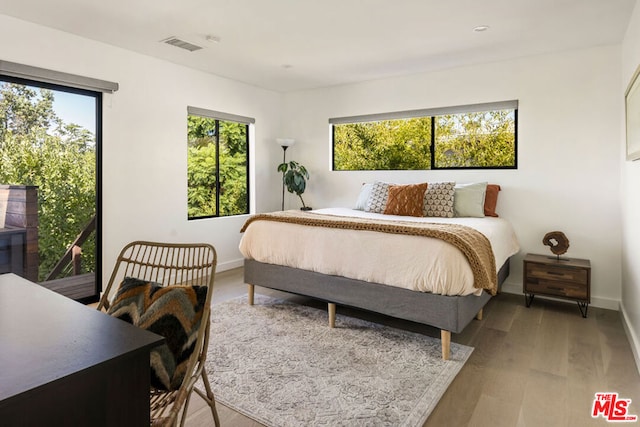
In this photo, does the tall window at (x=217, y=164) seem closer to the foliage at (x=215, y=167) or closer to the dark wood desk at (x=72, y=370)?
the foliage at (x=215, y=167)

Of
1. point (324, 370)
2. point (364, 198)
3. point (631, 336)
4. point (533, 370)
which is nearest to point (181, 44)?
point (364, 198)

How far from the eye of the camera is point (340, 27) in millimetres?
3242

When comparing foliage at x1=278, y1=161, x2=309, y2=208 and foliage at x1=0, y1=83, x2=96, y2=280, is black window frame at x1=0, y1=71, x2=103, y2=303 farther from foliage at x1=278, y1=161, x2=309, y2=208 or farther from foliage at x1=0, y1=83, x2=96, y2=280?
foliage at x1=278, y1=161, x2=309, y2=208

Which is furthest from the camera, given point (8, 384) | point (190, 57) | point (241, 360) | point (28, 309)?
point (190, 57)

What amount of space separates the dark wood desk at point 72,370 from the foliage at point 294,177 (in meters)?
4.18

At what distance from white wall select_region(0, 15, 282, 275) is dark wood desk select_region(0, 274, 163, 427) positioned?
293cm

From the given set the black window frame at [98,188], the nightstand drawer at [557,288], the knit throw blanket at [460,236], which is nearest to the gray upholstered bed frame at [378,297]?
the knit throw blanket at [460,236]

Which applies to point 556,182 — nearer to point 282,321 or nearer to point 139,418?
point 282,321

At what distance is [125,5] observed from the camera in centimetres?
284

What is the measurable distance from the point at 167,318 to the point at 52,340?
45cm

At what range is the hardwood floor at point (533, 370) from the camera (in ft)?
6.32

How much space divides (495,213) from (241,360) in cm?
297

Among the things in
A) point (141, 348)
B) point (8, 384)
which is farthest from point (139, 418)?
point (8, 384)

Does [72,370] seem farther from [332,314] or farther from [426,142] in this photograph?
[426,142]
